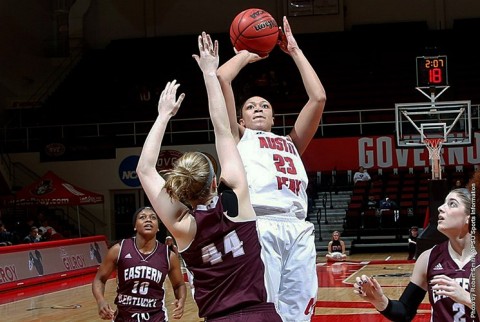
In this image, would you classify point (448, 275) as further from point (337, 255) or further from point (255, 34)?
point (337, 255)

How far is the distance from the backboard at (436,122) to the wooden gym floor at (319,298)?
2475 mm

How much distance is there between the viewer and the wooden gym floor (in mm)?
9367

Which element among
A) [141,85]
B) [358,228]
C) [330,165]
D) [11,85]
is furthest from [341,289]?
[11,85]

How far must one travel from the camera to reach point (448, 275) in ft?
12.3

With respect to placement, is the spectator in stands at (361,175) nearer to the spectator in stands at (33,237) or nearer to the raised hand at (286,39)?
the spectator in stands at (33,237)

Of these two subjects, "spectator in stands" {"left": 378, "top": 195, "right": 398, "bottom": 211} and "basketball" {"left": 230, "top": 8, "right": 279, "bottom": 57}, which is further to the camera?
"spectator in stands" {"left": 378, "top": 195, "right": 398, "bottom": 211}

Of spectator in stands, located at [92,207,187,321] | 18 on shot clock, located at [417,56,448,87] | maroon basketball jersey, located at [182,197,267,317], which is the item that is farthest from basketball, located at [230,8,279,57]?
18 on shot clock, located at [417,56,448,87]

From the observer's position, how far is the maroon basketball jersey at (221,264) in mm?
2902

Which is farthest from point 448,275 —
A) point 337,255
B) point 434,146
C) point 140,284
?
point 337,255

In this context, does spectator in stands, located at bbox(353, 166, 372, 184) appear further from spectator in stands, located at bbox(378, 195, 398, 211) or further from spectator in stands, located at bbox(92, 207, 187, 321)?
spectator in stands, located at bbox(92, 207, 187, 321)

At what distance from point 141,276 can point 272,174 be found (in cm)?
182

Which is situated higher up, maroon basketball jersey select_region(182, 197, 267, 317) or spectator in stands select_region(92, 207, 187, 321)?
maroon basketball jersey select_region(182, 197, 267, 317)

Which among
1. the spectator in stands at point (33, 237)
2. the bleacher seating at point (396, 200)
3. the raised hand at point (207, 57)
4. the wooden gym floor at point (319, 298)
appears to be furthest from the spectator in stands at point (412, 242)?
the raised hand at point (207, 57)

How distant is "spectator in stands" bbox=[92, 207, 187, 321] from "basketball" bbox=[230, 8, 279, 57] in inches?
74.0
